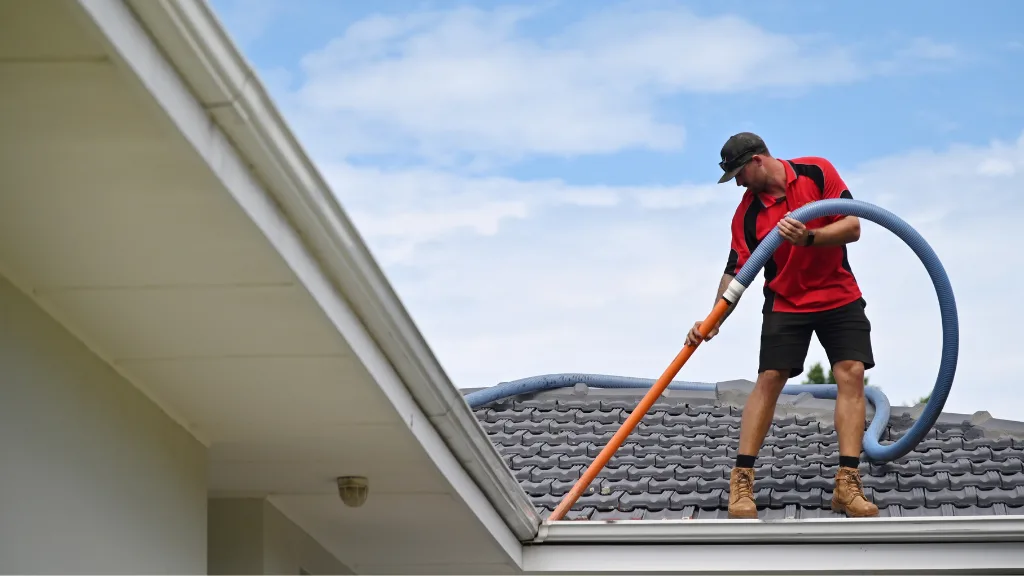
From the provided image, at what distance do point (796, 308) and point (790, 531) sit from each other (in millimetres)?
1097

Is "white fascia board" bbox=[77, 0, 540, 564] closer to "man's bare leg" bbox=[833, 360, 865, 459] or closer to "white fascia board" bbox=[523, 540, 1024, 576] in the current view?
"white fascia board" bbox=[523, 540, 1024, 576]

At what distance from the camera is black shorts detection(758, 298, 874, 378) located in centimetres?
560

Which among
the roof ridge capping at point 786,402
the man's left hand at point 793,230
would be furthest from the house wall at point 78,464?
the roof ridge capping at point 786,402

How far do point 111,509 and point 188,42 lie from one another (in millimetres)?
1934

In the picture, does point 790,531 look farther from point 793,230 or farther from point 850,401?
point 793,230

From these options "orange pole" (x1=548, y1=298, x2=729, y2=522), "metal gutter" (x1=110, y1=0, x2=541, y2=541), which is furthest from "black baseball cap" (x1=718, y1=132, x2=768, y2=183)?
"metal gutter" (x1=110, y1=0, x2=541, y2=541)

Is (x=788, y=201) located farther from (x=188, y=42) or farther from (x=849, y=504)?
(x=188, y=42)

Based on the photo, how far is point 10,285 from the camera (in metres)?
3.54

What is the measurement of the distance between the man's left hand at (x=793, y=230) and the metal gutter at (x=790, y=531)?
1135 mm

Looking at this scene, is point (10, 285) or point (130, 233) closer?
point (130, 233)

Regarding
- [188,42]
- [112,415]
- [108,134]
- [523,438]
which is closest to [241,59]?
[188,42]

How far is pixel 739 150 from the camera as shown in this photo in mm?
5641

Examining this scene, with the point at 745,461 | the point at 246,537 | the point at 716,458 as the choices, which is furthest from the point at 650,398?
the point at 246,537

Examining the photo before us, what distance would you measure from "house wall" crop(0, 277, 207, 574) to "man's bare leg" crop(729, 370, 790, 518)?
2.43 metres
